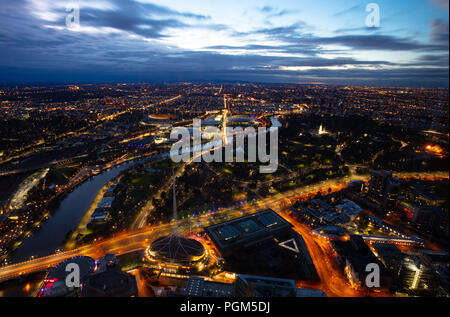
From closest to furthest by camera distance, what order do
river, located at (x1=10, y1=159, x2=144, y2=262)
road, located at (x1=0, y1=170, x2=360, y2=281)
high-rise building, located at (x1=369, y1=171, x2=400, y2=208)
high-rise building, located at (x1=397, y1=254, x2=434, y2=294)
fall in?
high-rise building, located at (x1=397, y1=254, x2=434, y2=294) < road, located at (x1=0, y1=170, x2=360, y2=281) < river, located at (x1=10, y1=159, x2=144, y2=262) < high-rise building, located at (x1=369, y1=171, x2=400, y2=208)

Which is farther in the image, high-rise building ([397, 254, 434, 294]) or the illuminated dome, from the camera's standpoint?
the illuminated dome

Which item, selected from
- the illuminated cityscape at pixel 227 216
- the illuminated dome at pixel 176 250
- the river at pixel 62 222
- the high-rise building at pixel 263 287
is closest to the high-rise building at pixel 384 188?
the illuminated cityscape at pixel 227 216

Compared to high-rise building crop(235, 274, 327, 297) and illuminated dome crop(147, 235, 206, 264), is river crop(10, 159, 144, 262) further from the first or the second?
high-rise building crop(235, 274, 327, 297)

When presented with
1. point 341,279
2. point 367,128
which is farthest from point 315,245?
point 367,128

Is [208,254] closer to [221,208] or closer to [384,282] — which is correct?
[221,208]

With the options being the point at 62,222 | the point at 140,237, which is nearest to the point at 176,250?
the point at 140,237

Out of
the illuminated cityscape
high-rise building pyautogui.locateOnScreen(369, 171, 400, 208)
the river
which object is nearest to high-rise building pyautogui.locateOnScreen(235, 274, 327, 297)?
the illuminated cityscape

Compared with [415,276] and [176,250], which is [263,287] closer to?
[176,250]

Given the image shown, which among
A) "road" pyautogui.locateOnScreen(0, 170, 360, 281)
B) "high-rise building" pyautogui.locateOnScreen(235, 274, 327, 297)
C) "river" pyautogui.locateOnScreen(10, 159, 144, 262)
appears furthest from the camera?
"river" pyautogui.locateOnScreen(10, 159, 144, 262)

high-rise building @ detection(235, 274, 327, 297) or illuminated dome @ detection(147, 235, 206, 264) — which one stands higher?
high-rise building @ detection(235, 274, 327, 297)
